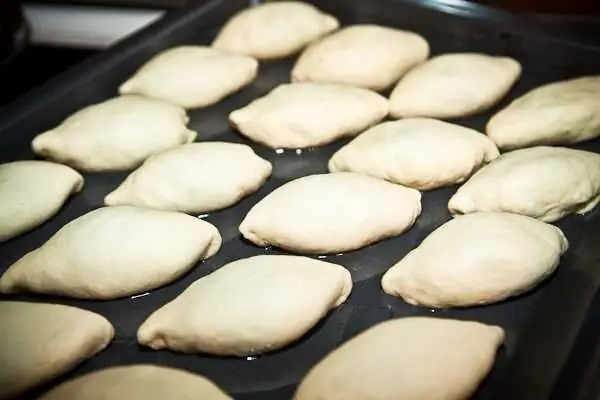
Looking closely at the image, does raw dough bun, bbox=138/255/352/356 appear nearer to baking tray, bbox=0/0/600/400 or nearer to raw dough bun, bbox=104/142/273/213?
baking tray, bbox=0/0/600/400

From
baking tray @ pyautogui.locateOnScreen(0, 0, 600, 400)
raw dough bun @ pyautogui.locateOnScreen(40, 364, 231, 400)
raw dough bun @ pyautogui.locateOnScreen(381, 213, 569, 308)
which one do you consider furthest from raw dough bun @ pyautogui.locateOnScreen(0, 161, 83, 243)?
raw dough bun @ pyautogui.locateOnScreen(381, 213, 569, 308)

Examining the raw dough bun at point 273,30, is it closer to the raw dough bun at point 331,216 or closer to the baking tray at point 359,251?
the baking tray at point 359,251

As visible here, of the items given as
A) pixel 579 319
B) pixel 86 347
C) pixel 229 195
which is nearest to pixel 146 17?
pixel 229 195

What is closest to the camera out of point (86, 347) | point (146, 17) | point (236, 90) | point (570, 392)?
point (570, 392)

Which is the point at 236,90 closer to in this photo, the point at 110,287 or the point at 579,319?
the point at 110,287

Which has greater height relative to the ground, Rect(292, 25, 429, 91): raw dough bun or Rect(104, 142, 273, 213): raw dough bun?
Rect(292, 25, 429, 91): raw dough bun

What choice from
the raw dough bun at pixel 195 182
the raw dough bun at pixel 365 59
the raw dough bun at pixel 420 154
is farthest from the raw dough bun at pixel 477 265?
the raw dough bun at pixel 365 59
